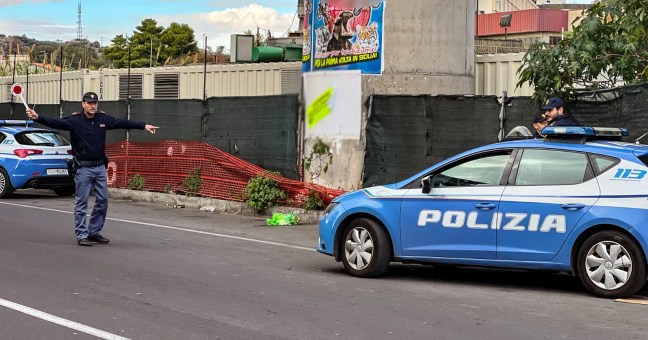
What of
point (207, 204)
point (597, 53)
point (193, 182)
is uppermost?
point (597, 53)

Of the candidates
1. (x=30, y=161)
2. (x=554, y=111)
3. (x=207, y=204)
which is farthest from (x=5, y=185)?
(x=554, y=111)

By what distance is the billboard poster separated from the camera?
1577 cm

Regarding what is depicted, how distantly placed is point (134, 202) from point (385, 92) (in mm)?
6378

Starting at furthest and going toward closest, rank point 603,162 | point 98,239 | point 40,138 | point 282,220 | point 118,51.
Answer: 1. point 118,51
2. point 40,138
3. point 282,220
4. point 98,239
5. point 603,162

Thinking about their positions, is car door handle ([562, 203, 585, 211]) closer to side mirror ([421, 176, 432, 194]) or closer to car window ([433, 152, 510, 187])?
car window ([433, 152, 510, 187])

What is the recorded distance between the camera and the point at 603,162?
877 cm

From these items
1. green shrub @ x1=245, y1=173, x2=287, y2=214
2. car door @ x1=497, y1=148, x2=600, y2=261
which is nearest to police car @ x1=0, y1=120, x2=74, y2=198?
green shrub @ x1=245, y1=173, x2=287, y2=214

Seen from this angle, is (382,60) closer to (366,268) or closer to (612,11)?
(612,11)

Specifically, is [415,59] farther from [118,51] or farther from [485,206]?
[118,51]

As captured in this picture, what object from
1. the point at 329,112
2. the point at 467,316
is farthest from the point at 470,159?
the point at 329,112

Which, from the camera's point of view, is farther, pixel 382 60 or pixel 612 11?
pixel 382 60

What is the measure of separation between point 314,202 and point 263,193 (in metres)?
1.15

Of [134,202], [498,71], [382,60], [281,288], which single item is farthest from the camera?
[134,202]

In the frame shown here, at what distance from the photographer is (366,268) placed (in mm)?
9797
